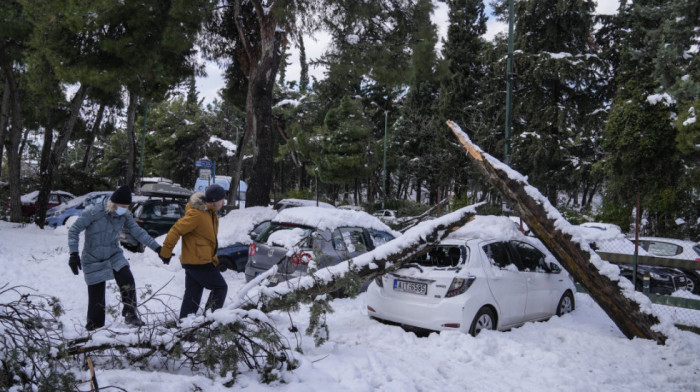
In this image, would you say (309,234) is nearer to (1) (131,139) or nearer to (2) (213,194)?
(2) (213,194)

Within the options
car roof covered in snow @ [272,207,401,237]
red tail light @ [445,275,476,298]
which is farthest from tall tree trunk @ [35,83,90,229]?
red tail light @ [445,275,476,298]

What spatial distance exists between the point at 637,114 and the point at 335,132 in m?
15.4

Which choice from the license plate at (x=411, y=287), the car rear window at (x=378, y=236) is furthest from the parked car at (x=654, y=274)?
the license plate at (x=411, y=287)

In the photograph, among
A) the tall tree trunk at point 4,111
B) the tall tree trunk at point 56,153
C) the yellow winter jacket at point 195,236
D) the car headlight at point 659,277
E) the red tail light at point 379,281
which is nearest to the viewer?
the yellow winter jacket at point 195,236

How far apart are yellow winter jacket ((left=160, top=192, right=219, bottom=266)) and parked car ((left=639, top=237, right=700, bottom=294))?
10279mm

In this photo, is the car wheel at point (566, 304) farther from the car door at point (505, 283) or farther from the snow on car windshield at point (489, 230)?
the snow on car windshield at point (489, 230)

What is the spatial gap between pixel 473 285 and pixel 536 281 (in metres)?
1.51

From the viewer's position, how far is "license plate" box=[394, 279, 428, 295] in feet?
18.0

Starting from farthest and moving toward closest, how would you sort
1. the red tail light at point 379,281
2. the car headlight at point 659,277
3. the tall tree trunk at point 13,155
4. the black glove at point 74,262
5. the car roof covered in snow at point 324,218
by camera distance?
the tall tree trunk at point 13,155 < the car headlight at point 659,277 < the car roof covered in snow at point 324,218 < the red tail light at point 379,281 < the black glove at point 74,262

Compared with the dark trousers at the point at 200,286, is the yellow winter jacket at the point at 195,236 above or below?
above

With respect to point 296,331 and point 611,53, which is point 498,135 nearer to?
point 611,53

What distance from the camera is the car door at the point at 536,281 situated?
244 inches

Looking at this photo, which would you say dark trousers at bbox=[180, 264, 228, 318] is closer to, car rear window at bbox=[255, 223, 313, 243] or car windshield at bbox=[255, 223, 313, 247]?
car windshield at bbox=[255, 223, 313, 247]

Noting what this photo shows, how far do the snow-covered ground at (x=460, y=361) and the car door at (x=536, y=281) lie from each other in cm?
19
